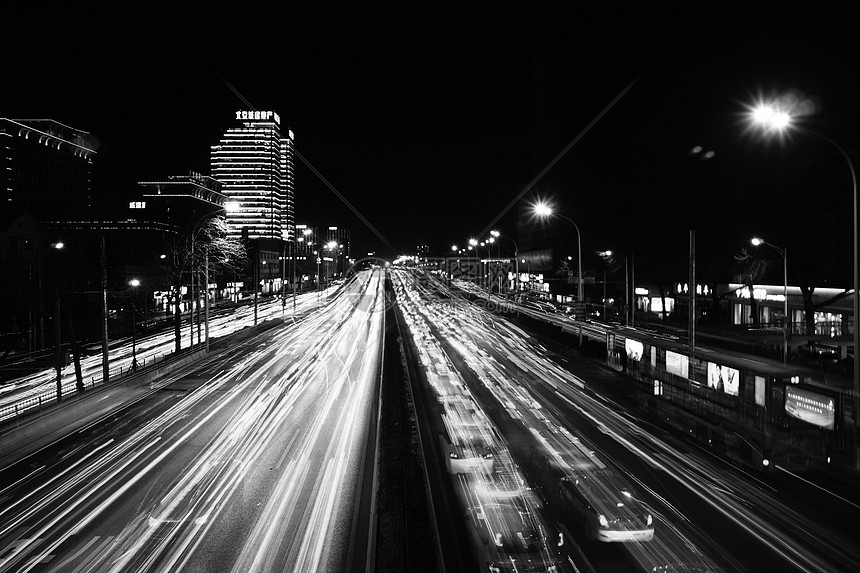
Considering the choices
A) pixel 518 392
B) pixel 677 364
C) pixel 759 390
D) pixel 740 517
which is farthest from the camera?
pixel 518 392

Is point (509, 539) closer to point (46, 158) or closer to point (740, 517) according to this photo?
point (740, 517)

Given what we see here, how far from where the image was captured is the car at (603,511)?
10.7 metres

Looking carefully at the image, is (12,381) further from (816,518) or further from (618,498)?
(816,518)

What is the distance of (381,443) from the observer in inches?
684

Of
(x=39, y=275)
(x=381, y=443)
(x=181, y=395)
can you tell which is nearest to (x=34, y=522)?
(x=381, y=443)

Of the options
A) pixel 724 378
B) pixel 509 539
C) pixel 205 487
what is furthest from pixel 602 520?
pixel 724 378

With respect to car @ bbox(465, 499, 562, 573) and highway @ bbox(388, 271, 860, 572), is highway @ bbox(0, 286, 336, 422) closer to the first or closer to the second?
highway @ bbox(388, 271, 860, 572)

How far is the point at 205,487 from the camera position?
13852 millimetres

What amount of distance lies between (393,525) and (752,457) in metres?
10.4

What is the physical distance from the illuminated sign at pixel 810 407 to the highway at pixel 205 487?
12.1 meters

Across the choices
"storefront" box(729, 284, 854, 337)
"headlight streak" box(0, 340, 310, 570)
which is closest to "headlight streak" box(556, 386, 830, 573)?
"headlight streak" box(0, 340, 310, 570)

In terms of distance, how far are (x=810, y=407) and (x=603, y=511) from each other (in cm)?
892

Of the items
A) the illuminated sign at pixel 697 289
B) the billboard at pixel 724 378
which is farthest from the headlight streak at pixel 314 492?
the illuminated sign at pixel 697 289

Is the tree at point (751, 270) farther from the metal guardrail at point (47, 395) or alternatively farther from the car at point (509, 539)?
the metal guardrail at point (47, 395)
